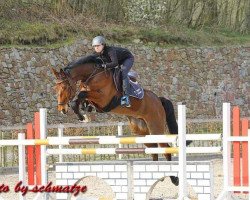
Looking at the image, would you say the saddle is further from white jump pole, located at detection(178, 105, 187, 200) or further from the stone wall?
the stone wall

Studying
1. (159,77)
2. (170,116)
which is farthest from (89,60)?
(159,77)

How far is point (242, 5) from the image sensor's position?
39.6 m

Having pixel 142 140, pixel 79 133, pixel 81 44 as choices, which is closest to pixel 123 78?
pixel 142 140

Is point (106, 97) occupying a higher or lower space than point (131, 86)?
lower

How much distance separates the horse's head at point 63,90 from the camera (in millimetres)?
14695

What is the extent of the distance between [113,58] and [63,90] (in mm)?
1419

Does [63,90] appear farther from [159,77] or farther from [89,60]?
[159,77]

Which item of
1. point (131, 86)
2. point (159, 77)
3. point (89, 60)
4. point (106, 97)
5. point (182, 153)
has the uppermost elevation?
point (89, 60)

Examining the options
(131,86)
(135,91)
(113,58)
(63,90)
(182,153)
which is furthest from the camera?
(135,91)

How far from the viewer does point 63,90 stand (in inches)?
580

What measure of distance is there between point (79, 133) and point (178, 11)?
14.9 meters

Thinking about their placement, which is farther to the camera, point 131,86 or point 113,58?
point 131,86

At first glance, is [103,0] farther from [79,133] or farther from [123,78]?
[123,78]

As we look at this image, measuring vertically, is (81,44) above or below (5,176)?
above
